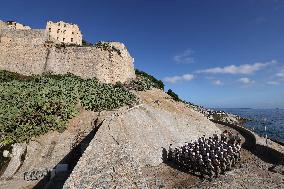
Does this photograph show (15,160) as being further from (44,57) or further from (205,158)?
(44,57)

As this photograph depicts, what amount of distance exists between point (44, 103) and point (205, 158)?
47.0ft

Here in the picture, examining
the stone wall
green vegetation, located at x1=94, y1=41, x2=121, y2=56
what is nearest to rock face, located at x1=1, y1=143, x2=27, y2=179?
the stone wall

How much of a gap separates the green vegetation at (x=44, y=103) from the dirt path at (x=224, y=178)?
9.21 m

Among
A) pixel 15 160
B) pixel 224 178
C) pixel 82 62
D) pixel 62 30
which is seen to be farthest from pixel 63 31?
pixel 224 178

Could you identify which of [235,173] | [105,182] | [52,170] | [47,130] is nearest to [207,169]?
[235,173]

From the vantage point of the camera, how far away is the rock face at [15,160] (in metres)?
20.0

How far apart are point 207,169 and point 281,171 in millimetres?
5307

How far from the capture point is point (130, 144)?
61.2 ft

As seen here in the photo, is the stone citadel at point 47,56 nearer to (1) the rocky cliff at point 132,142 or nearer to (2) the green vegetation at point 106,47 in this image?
(2) the green vegetation at point 106,47

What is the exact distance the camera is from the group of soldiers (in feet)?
66.3

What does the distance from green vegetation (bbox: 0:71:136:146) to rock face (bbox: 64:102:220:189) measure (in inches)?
185

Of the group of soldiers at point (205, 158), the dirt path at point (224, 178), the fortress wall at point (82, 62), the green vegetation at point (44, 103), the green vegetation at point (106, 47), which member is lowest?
the dirt path at point (224, 178)

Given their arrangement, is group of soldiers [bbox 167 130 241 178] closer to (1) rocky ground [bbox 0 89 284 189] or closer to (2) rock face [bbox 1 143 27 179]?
(1) rocky ground [bbox 0 89 284 189]

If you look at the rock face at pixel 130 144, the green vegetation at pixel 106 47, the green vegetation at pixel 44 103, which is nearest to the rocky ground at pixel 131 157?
the rock face at pixel 130 144
